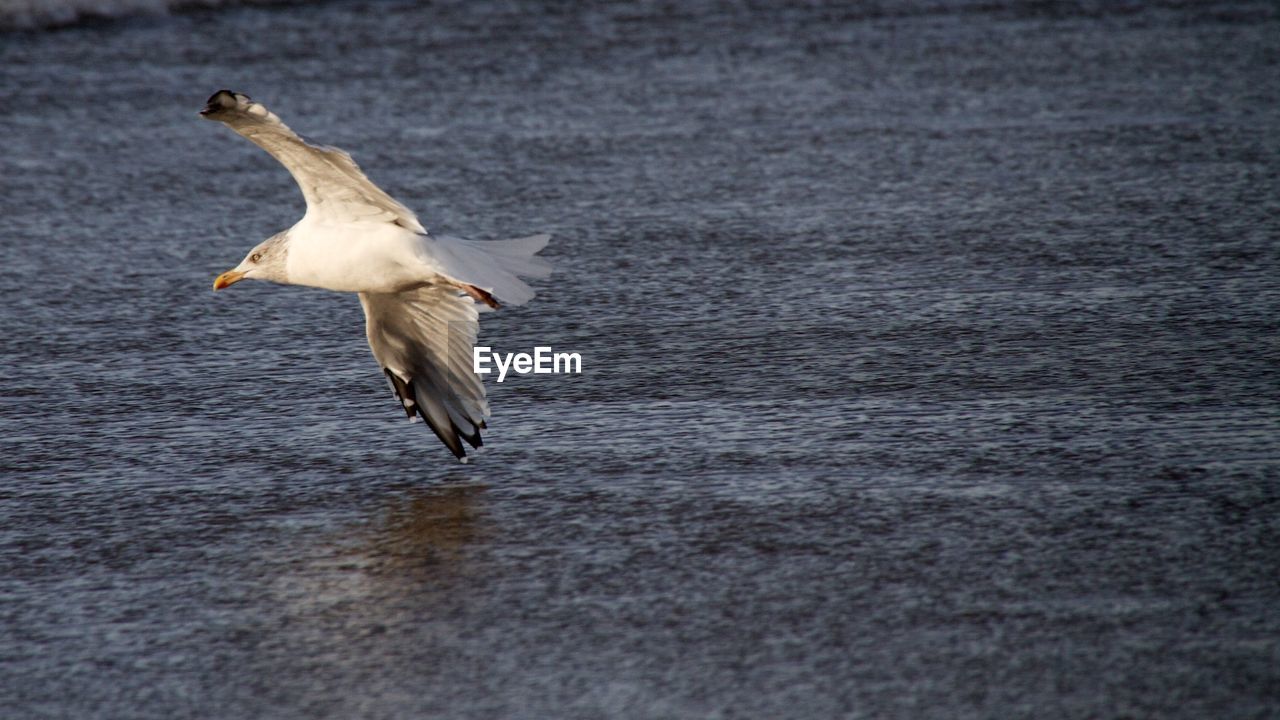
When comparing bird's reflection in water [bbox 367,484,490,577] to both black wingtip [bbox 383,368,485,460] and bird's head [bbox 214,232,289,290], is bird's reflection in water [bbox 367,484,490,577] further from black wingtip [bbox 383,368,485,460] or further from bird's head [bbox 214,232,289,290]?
bird's head [bbox 214,232,289,290]

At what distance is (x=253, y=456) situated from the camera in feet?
17.2

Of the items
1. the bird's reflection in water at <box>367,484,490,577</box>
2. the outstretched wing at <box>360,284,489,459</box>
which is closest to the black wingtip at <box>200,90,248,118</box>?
the outstretched wing at <box>360,284,489,459</box>

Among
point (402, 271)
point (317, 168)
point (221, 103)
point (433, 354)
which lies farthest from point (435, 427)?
point (221, 103)

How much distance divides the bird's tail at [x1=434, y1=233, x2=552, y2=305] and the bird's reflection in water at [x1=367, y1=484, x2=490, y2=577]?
58cm

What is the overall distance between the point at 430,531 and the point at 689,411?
109cm

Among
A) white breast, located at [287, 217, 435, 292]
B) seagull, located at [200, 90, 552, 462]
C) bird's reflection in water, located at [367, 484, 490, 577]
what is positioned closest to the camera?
bird's reflection in water, located at [367, 484, 490, 577]

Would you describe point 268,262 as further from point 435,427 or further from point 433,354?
point 435,427

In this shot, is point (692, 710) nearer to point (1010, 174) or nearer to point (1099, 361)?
point (1099, 361)

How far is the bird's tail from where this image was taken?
5168 mm

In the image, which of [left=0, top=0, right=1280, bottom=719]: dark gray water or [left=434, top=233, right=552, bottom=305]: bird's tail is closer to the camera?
[left=0, top=0, right=1280, bottom=719]: dark gray water

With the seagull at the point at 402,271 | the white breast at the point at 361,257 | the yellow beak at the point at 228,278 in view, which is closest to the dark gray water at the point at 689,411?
the seagull at the point at 402,271

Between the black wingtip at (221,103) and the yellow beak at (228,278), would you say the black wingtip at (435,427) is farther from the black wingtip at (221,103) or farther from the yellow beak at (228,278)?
the black wingtip at (221,103)

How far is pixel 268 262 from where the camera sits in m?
5.80

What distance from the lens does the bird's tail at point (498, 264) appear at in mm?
5168
